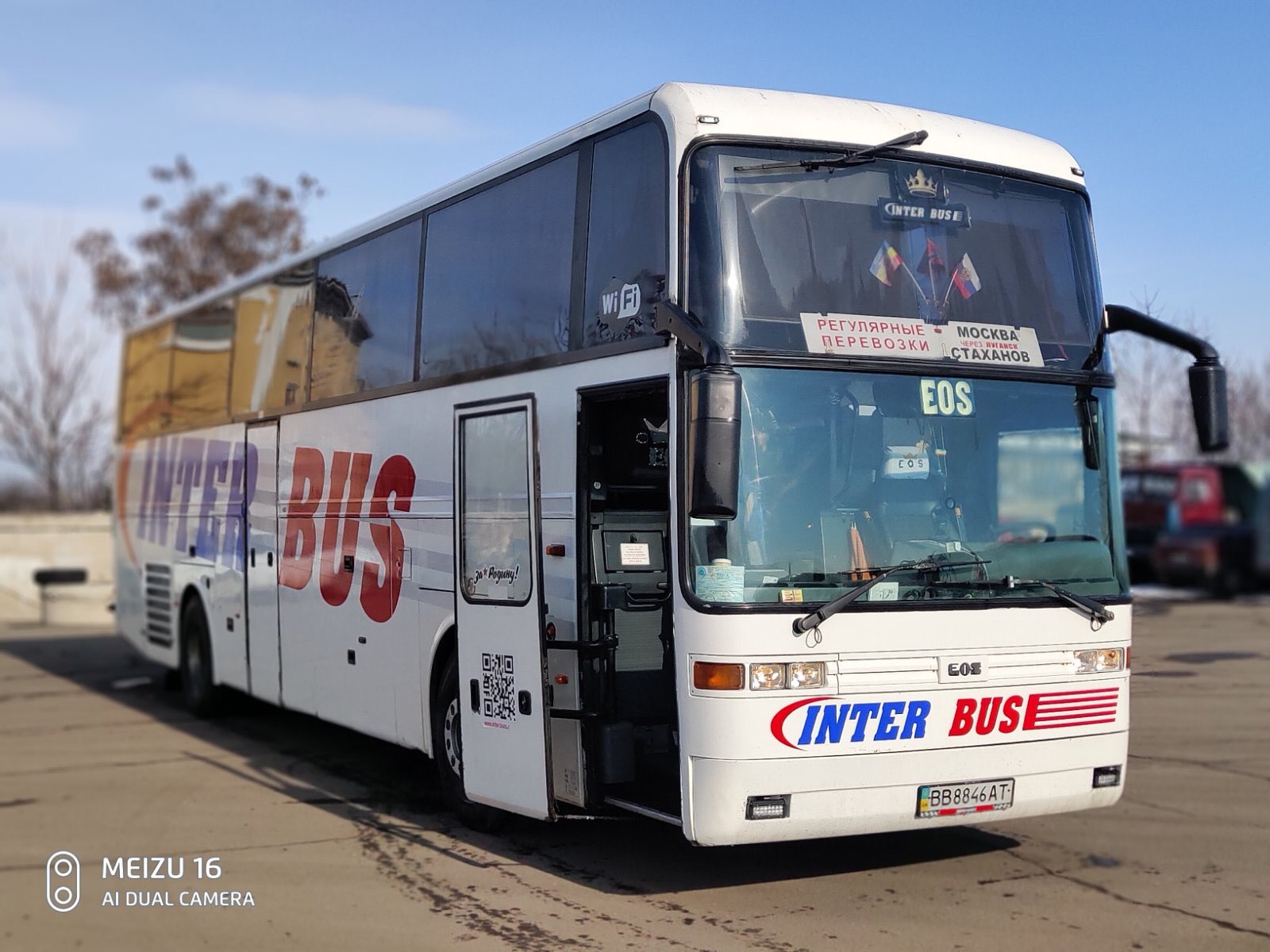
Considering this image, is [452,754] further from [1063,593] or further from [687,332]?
[1063,593]

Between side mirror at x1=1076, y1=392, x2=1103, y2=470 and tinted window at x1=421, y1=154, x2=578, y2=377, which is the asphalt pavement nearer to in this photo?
side mirror at x1=1076, y1=392, x2=1103, y2=470

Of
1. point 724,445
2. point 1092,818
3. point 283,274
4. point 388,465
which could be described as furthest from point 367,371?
point 1092,818

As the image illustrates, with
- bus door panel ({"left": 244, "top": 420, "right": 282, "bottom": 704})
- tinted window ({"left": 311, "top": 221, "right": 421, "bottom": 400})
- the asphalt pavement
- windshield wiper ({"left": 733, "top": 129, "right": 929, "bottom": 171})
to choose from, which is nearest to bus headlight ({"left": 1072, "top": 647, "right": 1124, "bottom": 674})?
the asphalt pavement

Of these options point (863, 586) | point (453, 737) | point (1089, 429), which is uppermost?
point (1089, 429)

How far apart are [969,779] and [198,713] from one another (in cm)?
921

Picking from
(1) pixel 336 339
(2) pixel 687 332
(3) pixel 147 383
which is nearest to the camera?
(2) pixel 687 332

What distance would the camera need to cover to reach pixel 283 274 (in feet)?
39.3

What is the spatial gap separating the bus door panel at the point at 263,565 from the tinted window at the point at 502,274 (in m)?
3.12

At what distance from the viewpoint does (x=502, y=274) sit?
8398mm

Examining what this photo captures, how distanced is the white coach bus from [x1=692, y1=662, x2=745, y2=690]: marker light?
1cm

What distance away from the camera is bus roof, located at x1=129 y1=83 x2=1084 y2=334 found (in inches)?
266

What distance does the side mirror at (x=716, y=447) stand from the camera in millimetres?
5812

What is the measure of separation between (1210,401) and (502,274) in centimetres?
403

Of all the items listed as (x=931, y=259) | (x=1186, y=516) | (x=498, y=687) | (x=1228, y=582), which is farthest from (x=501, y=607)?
(x=1186, y=516)
